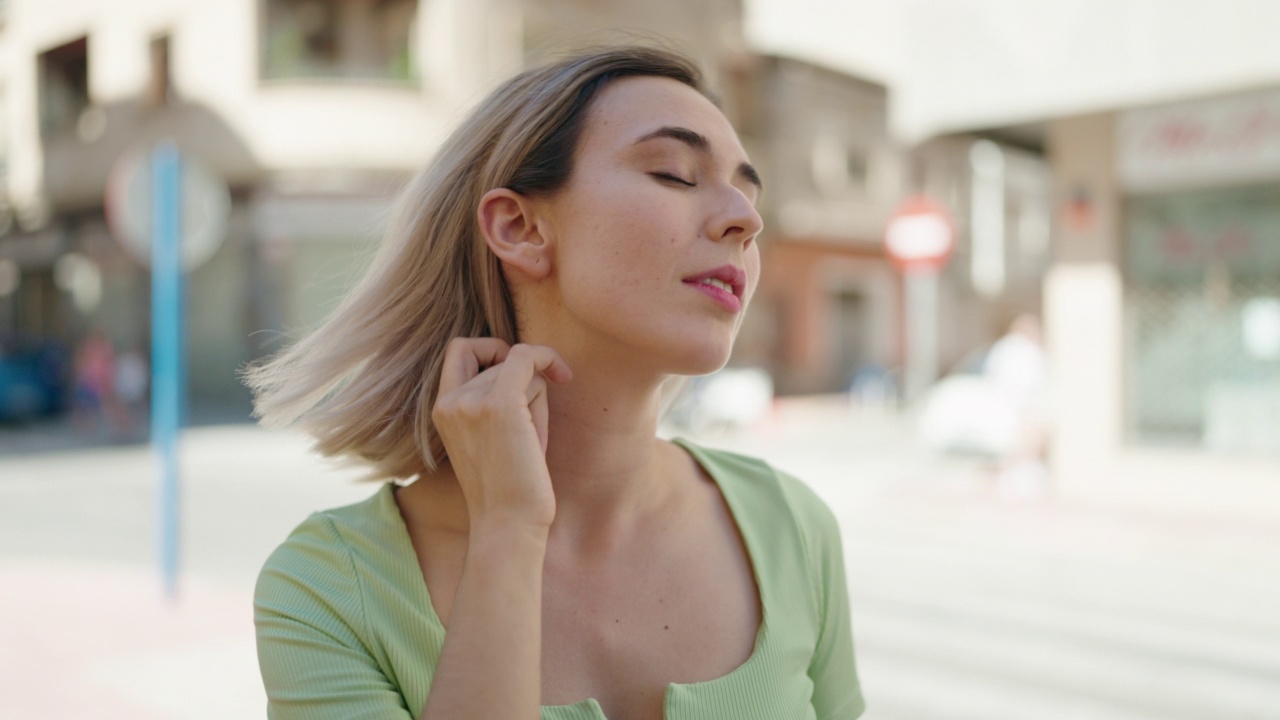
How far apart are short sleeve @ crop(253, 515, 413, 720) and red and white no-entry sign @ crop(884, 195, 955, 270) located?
35.6 feet

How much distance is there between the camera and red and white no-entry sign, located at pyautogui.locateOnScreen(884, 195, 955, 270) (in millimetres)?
11898

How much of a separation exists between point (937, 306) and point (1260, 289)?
78.9ft

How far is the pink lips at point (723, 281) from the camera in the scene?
161cm

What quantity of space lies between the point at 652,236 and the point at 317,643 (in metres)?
0.71

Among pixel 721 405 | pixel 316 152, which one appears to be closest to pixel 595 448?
pixel 721 405

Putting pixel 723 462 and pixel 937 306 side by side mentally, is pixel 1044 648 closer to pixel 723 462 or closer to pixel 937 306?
pixel 723 462

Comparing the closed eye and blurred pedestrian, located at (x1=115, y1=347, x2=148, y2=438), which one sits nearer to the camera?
the closed eye

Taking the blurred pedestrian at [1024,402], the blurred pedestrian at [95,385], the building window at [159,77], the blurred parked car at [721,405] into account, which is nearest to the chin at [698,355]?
the blurred pedestrian at [1024,402]

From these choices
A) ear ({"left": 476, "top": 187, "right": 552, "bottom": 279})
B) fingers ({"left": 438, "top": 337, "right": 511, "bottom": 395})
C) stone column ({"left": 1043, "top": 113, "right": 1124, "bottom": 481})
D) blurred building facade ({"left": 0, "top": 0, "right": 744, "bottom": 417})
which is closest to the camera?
fingers ({"left": 438, "top": 337, "right": 511, "bottom": 395})

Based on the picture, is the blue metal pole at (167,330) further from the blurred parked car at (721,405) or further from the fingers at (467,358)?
the blurred parked car at (721,405)

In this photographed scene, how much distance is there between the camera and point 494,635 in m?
1.37

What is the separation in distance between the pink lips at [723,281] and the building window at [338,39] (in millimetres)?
22141

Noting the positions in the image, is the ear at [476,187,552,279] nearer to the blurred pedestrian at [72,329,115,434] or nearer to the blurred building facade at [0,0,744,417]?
the blurred pedestrian at [72,329,115,434]

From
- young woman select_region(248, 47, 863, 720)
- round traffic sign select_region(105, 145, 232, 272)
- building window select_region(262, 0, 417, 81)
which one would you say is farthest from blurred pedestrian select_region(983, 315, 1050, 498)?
building window select_region(262, 0, 417, 81)
